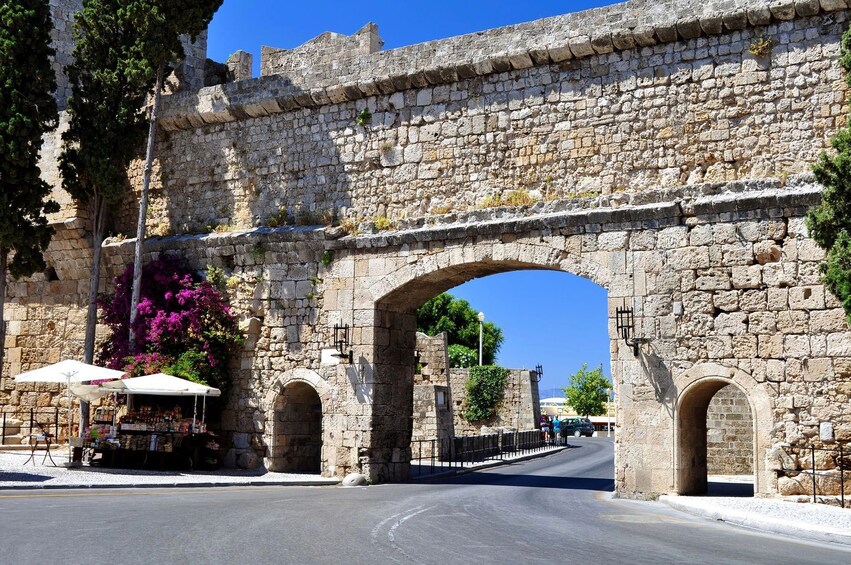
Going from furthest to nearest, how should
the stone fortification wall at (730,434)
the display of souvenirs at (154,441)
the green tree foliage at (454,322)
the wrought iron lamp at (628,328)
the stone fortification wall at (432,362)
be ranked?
the green tree foliage at (454,322)
the stone fortification wall at (432,362)
the stone fortification wall at (730,434)
the display of souvenirs at (154,441)
the wrought iron lamp at (628,328)

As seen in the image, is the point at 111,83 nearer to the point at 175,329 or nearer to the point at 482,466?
the point at 175,329

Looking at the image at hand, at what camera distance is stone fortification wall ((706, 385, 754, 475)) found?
2141 centimetres

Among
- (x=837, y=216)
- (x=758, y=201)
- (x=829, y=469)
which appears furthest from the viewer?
(x=758, y=201)

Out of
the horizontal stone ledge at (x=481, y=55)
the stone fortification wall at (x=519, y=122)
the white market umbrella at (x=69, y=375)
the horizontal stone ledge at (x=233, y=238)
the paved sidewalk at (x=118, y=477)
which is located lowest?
the paved sidewalk at (x=118, y=477)

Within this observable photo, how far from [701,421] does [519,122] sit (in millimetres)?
6095

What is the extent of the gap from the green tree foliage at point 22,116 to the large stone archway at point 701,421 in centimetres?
1295

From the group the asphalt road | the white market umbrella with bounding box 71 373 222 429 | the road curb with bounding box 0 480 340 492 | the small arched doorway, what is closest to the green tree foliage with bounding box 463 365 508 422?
the small arched doorway

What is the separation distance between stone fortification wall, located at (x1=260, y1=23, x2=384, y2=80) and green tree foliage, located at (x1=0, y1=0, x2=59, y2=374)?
178 inches

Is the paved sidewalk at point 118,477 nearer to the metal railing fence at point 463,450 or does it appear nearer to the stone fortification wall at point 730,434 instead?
the metal railing fence at point 463,450

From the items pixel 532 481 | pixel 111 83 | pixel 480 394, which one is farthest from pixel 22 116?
pixel 480 394

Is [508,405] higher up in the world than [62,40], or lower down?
lower down

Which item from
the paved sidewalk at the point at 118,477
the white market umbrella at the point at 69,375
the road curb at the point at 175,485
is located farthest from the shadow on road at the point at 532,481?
the white market umbrella at the point at 69,375

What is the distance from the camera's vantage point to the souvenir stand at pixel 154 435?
16781 millimetres

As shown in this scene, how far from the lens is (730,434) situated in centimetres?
2170
